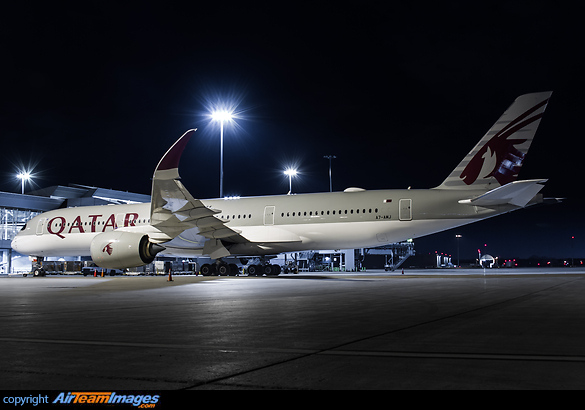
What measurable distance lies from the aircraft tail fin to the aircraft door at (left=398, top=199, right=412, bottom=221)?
2.51m

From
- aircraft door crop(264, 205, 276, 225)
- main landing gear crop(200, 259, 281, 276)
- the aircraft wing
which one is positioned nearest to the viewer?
Result: the aircraft wing

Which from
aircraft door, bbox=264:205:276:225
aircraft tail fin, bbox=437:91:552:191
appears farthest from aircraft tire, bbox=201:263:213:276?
aircraft tail fin, bbox=437:91:552:191

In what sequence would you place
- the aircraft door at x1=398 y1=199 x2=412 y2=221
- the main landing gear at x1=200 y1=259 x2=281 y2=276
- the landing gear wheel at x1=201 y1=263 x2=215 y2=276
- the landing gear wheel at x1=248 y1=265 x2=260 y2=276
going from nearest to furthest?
1. the aircraft door at x1=398 y1=199 x2=412 y2=221
2. the main landing gear at x1=200 y1=259 x2=281 y2=276
3. the landing gear wheel at x1=201 y1=263 x2=215 y2=276
4. the landing gear wheel at x1=248 y1=265 x2=260 y2=276

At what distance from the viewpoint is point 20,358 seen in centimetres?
493

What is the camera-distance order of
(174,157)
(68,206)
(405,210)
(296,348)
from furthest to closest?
(68,206) < (405,210) < (174,157) < (296,348)

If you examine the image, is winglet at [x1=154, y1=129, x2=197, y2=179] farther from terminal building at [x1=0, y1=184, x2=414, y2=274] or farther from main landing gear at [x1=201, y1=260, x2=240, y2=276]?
terminal building at [x1=0, y1=184, x2=414, y2=274]

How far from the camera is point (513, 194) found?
70.4 feet

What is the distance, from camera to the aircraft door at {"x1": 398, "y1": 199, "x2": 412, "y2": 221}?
961 inches

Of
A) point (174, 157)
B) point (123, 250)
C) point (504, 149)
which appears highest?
point (504, 149)

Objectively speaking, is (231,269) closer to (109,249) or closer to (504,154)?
(109,249)
